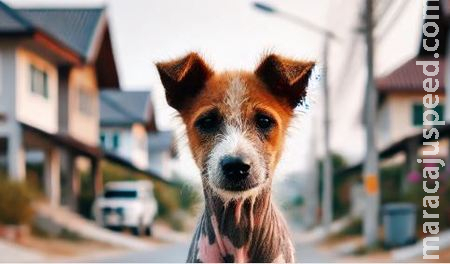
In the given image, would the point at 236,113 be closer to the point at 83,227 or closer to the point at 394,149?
the point at 83,227

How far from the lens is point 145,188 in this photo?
1047 cm

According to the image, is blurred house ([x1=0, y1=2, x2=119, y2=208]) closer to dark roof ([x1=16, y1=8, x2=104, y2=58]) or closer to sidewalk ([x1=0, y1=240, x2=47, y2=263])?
dark roof ([x1=16, y1=8, x2=104, y2=58])

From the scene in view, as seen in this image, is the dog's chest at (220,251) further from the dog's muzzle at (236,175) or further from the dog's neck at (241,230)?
the dog's muzzle at (236,175)

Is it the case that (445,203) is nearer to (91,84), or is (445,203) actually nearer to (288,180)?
(91,84)

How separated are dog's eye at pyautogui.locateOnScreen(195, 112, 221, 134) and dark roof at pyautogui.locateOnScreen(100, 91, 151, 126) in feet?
16.7

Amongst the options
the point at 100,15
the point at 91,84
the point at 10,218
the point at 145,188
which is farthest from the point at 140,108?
the point at 91,84


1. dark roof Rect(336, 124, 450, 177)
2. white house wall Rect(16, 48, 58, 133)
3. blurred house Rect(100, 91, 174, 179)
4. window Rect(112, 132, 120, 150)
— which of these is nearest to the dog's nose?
blurred house Rect(100, 91, 174, 179)

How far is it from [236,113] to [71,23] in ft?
32.4

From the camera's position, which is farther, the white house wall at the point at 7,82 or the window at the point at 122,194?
the window at the point at 122,194

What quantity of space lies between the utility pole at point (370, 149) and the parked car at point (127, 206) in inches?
93.0

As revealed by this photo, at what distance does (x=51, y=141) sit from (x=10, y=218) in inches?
44.2

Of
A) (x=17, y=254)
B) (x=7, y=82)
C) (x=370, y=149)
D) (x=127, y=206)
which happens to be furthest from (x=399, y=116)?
(x=17, y=254)

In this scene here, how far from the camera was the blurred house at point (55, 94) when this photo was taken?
10.3m

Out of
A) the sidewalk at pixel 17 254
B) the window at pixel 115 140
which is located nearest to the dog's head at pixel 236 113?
the sidewalk at pixel 17 254
